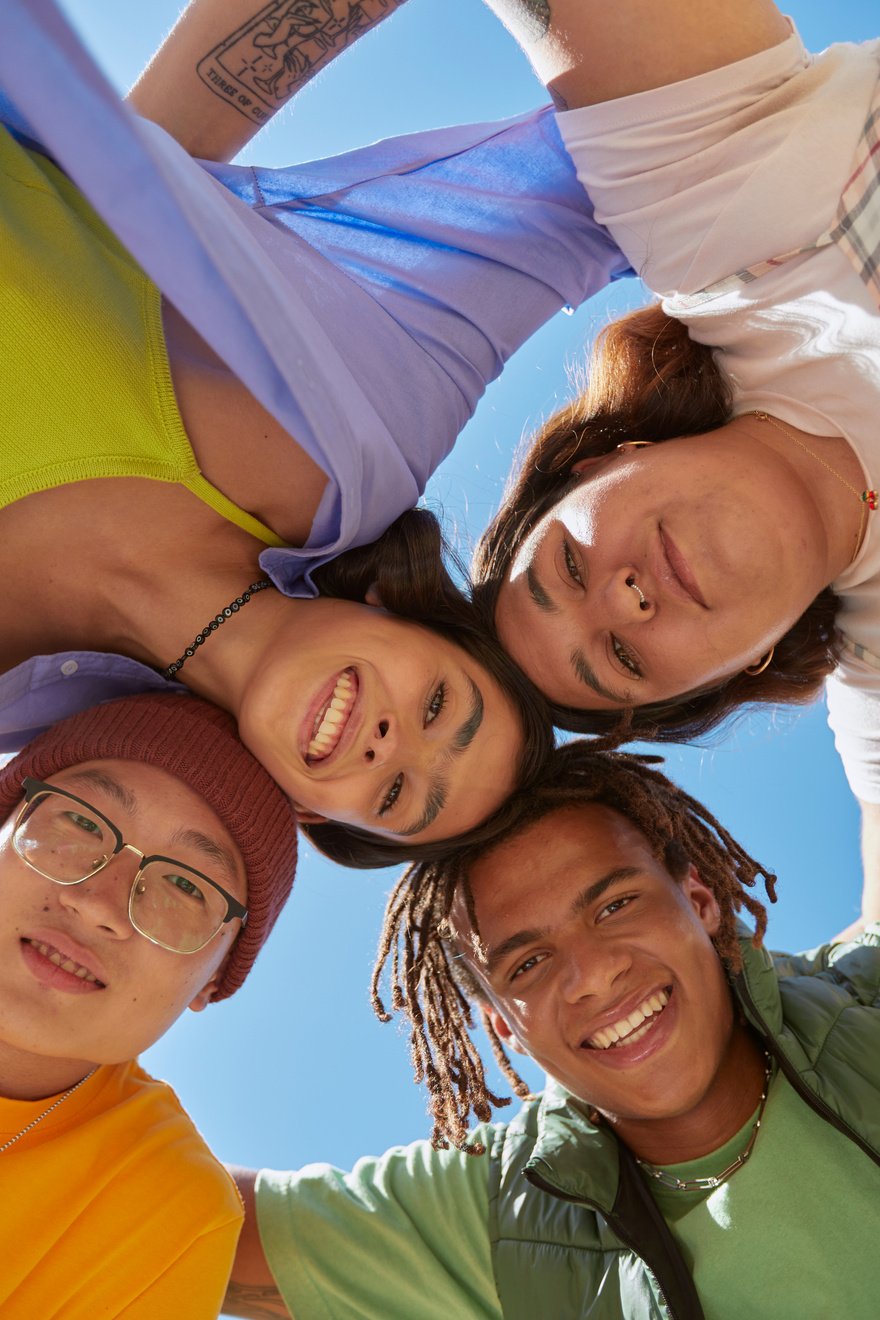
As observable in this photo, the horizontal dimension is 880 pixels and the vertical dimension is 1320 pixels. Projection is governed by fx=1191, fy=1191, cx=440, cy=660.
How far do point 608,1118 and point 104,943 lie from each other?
1266 mm

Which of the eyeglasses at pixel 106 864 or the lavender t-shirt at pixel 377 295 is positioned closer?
the lavender t-shirt at pixel 377 295

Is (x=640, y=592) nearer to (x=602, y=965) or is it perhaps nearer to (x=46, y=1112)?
(x=602, y=965)

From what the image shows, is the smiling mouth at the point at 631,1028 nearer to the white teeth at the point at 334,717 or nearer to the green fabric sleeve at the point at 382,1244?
the green fabric sleeve at the point at 382,1244

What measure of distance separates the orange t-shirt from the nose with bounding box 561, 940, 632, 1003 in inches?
31.1

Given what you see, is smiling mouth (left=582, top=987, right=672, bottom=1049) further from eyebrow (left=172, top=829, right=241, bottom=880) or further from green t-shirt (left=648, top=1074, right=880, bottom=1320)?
eyebrow (left=172, top=829, right=241, bottom=880)

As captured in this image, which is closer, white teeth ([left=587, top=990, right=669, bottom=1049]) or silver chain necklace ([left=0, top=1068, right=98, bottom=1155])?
silver chain necklace ([left=0, top=1068, right=98, bottom=1155])

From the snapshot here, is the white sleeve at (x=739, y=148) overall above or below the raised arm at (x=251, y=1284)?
above

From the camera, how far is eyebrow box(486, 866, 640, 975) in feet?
8.39

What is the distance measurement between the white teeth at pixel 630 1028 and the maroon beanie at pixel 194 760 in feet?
2.41

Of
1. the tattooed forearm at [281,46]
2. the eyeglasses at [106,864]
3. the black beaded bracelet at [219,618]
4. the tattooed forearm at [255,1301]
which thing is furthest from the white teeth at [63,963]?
the tattooed forearm at [281,46]

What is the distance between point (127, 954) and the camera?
6.84ft

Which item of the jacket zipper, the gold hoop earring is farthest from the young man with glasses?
the gold hoop earring

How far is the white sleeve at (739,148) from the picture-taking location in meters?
2.24

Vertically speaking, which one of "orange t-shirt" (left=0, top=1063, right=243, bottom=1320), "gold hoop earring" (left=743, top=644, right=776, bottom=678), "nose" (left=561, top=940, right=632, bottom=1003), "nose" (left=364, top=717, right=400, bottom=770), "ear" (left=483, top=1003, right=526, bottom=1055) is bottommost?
"ear" (left=483, top=1003, right=526, bottom=1055)
